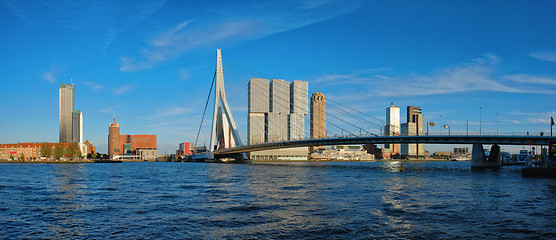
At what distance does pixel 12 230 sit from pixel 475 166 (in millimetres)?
80525

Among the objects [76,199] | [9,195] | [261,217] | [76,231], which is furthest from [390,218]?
[9,195]

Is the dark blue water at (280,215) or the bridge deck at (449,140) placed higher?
the bridge deck at (449,140)

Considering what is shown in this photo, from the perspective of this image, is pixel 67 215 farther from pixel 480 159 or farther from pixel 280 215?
pixel 480 159

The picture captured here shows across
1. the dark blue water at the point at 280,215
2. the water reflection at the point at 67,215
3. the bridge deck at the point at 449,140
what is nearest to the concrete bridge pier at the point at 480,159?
the bridge deck at the point at 449,140

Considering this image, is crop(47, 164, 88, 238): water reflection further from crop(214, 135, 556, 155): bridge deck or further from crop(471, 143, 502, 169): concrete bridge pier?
crop(471, 143, 502, 169): concrete bridge pier

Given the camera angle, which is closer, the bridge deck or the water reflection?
the water reflection

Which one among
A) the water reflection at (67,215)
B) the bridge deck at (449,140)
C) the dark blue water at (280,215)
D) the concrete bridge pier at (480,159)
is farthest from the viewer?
the concrete bridge pier at (480,159)

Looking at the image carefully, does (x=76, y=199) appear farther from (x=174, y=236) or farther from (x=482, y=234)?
(x=482, y=234)

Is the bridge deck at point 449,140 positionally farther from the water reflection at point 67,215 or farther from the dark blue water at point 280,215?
the water reflection at point 67,215

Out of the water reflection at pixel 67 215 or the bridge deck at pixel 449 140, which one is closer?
the water reflection at pixel 67 215

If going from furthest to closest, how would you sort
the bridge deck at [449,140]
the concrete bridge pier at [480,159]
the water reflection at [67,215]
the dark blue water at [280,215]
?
the concrete bridge pier at [480,159]
the bridge deck at [449,140]
the water reflection at [67,215]
the dark blue water at [280,215]

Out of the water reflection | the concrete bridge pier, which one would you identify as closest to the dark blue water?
the water reflection

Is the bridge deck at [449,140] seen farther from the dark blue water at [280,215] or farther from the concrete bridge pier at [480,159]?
the dark blue water at [280,215]

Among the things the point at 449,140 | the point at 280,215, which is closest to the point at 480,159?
the point at 449,140
